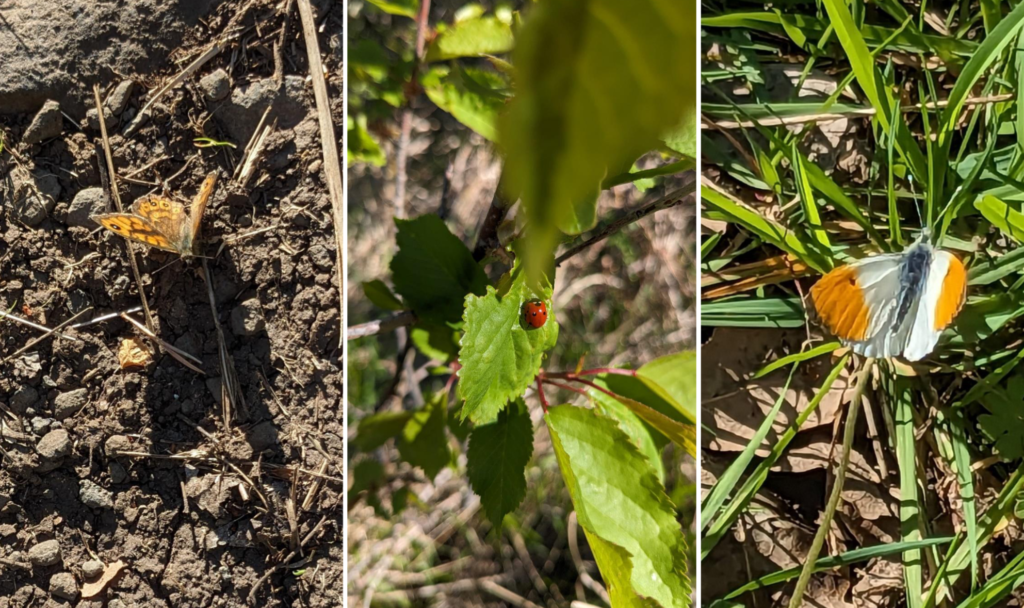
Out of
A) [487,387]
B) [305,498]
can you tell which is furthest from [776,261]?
[305,498]

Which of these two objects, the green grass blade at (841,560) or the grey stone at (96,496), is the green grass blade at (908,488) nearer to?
the green grass blade at (841,560)

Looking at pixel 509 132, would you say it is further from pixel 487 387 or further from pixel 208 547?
pixel 208 547

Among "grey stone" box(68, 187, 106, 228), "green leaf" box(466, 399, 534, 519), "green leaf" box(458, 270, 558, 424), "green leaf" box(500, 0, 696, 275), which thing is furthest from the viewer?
"grey stone" box(68, 187, 106, 228)

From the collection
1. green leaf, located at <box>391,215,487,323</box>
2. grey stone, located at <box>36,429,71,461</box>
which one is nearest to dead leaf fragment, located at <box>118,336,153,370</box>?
grey stone, located at <box>36,429,71,461</box>

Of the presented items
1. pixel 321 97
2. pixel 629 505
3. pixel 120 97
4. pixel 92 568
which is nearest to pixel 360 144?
pixel 321 97

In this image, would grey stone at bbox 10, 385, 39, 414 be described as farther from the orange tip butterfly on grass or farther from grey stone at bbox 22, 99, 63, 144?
the orange tip butterfly on grass
